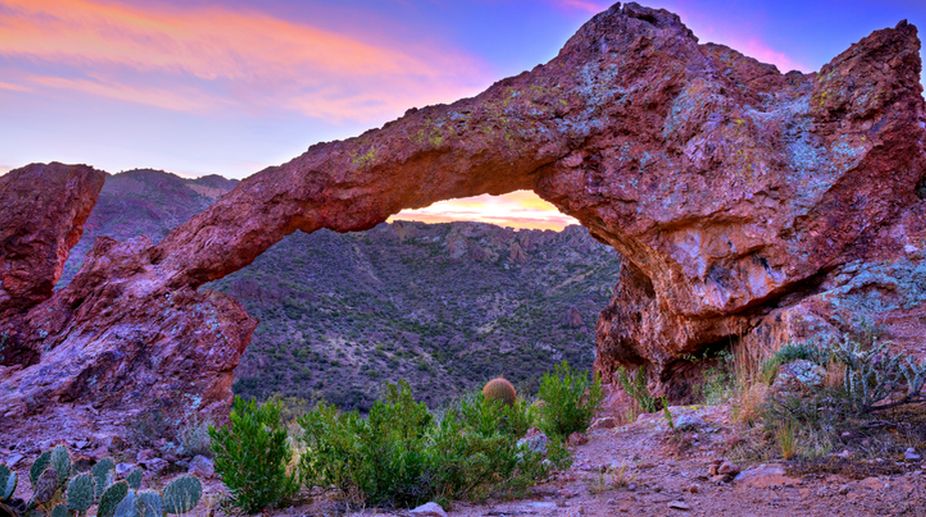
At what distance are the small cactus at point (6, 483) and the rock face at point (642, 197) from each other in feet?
13.3

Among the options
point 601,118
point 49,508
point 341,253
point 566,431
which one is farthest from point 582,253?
point 49,508

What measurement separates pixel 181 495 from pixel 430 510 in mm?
1554

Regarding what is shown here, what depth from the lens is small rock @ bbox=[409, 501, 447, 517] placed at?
3.92 m

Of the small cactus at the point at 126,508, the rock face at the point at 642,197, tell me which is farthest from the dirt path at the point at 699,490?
the rock face at the point at 642,197

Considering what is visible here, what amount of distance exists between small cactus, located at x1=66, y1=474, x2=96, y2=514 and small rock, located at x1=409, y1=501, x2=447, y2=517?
194 centimetres

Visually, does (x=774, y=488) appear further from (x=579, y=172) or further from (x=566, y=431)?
(x=579, y=172)

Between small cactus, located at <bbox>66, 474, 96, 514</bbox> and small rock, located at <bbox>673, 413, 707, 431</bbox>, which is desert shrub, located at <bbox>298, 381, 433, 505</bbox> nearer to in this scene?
small cactus, located at <bbox>66, 474, 96, 514</bbox>

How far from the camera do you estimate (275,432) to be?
14.4ft

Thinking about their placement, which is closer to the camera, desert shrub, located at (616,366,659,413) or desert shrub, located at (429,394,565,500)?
desert shrub, located at (429,394,565,500)

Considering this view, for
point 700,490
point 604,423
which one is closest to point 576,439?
point 604,423

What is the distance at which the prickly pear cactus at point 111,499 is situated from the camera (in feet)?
11.7

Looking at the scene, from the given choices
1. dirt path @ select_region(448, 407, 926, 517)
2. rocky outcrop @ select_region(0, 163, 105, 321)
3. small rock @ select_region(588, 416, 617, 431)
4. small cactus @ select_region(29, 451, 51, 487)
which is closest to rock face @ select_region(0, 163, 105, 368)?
rocky outcrop @ select_region(0, 163, 105, 321)

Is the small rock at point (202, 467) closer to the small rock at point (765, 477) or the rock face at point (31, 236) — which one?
the rock face at point (31, 236)

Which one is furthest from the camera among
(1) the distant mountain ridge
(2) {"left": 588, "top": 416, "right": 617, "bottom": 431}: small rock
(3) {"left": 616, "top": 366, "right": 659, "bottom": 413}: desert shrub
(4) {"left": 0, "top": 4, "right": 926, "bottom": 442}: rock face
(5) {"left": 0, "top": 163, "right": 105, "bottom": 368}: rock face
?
(1) the distant mountain ridge
